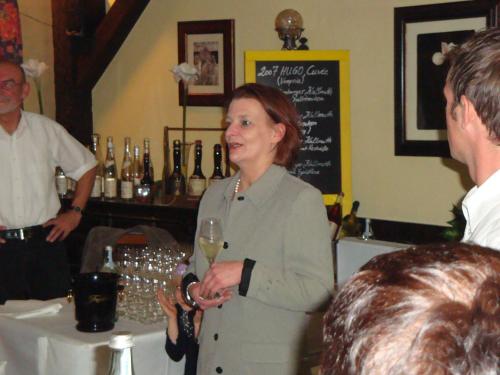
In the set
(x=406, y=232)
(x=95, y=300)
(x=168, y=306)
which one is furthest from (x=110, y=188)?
(x=168, y=306)

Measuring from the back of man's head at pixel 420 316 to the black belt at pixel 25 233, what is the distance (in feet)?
11.0

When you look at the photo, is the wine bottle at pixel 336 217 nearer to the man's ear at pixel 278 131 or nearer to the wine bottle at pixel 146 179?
the wine bottle at pixel 146 179

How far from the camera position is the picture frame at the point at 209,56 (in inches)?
178

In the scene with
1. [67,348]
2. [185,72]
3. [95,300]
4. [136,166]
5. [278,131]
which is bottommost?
[67,348]

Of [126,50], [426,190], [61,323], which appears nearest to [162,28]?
[126,50]

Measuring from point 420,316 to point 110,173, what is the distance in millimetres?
4363

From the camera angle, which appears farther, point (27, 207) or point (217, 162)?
point (217, 162)

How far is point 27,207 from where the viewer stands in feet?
12.8

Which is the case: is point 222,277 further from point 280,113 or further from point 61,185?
point 61,185

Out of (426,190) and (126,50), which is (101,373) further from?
(126,50)

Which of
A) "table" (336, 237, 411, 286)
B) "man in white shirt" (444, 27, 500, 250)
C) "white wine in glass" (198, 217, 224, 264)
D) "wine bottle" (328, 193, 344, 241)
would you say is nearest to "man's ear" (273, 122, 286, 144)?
"white wine in glass" (198, 217, 224, 264)

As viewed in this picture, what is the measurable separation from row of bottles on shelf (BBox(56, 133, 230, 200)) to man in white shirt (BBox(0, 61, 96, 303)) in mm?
704

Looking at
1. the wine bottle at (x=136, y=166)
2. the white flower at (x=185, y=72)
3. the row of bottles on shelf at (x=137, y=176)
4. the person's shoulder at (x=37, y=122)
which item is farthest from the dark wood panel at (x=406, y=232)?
the person's shoulder at (x=37, y=122)

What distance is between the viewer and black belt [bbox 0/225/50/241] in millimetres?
3830
